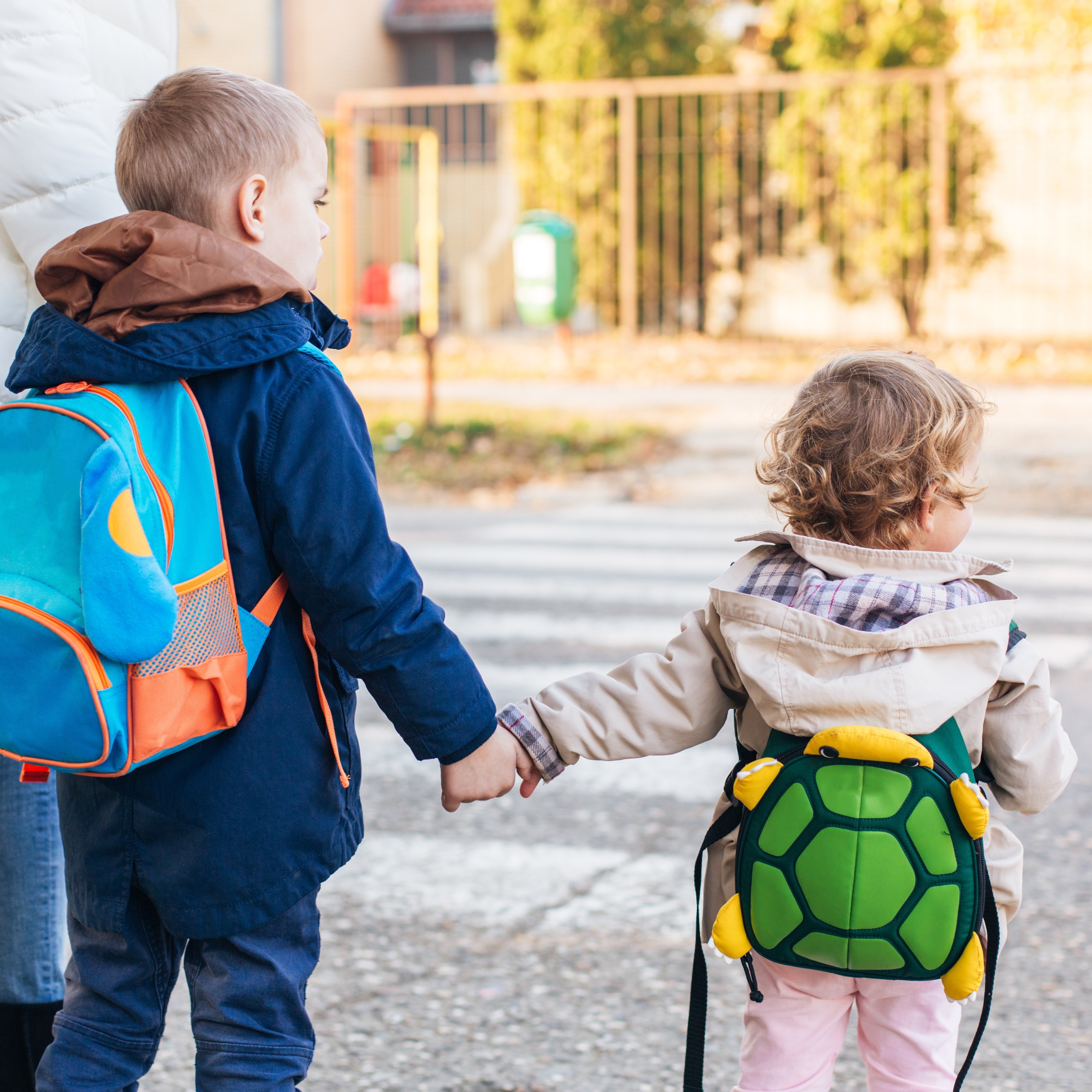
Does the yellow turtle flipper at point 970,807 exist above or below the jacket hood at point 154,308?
below

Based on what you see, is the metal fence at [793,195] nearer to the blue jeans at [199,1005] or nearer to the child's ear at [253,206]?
the child's ear at [253,206]

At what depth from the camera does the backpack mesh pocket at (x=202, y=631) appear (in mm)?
1783

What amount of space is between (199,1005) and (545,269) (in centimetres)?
1260

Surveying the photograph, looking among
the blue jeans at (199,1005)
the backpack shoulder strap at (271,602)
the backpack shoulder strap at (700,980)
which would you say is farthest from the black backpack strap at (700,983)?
the backpack shoulder strap at (271,602)

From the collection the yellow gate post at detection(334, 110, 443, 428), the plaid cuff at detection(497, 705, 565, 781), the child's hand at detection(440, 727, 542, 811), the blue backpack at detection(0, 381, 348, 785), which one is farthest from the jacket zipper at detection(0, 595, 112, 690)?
the yellow gate post at detection(334, 110, 443, 428)

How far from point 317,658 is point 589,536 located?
20.5ft

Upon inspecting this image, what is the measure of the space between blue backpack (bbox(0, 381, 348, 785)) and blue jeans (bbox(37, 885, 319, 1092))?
29cm

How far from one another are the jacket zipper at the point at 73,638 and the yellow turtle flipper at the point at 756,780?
808 millimetres

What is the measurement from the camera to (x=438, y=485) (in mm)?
10047

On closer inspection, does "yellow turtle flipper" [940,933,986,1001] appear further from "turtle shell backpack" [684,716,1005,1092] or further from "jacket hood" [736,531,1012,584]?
"jacket hood" [736,531,1012,584]

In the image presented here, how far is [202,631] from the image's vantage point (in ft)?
5.95

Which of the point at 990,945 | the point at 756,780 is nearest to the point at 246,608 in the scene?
the point at 756,780

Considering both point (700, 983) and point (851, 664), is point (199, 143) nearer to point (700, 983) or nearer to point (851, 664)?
point (851, 664)

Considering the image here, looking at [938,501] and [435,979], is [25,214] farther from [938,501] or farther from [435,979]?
[435,979]
